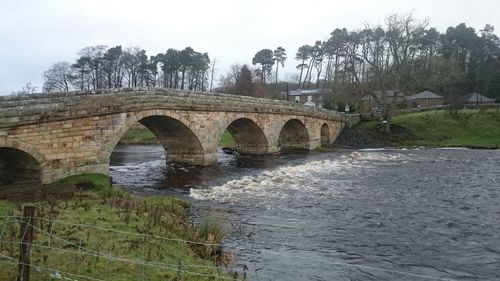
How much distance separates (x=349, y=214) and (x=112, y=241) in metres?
8.39

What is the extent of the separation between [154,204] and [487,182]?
16.4 m

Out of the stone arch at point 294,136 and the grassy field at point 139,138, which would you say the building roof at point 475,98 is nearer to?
the stone arch at point 294,136

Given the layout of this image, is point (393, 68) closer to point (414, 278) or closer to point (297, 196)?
point (297, 196)

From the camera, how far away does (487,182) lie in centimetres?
2192

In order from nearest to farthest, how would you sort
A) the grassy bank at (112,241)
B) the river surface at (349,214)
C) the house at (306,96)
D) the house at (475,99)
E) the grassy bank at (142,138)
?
the grassy bank at (112,241) < the river surface at (349,214) < the grassy bank at (142,138) < the house at (475,99) < the house at (306,96)

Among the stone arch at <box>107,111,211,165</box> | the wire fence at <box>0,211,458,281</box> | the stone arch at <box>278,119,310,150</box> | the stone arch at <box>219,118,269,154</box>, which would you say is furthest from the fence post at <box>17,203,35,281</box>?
the stone arch at <box>278,119,310,150</box>

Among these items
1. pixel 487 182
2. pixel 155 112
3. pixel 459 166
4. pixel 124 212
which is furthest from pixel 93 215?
pixel 459 166

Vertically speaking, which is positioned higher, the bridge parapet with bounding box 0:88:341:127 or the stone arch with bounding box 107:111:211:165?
the bridge parapet with bounding box 0:88:341:127

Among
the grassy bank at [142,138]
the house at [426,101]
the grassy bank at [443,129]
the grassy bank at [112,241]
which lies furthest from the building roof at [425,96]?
the grassy bank at [112,241]

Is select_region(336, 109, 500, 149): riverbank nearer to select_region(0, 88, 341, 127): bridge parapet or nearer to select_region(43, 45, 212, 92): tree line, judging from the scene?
select_region(0, 88, 341, 127): bridge parapet

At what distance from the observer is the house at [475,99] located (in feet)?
216

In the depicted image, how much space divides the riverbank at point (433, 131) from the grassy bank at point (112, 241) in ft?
119

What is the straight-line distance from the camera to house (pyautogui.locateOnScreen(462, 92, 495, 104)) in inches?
2598

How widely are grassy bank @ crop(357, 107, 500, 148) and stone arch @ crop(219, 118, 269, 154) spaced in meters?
16.3
